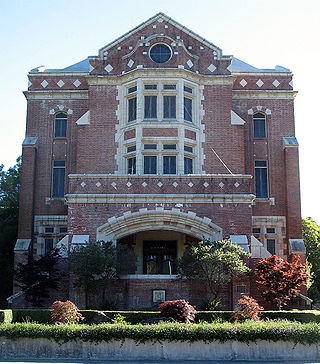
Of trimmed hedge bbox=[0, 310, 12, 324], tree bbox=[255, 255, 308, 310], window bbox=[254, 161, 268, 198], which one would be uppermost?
window bbox=[254, 161, 268, 198]

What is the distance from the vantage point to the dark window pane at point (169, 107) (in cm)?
2998

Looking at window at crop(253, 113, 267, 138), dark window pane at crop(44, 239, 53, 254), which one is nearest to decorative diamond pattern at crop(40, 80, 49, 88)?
dark window pane at crop(44, 239, 53, 254)

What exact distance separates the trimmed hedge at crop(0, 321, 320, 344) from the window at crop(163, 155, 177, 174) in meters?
12.6

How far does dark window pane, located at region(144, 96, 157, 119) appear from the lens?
30.0 metres

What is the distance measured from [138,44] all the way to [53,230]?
10452 mm

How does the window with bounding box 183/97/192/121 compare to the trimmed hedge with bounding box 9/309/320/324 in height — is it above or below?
above

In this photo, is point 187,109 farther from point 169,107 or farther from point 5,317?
point 5,317

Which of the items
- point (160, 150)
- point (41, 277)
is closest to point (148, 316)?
point (41, 277)

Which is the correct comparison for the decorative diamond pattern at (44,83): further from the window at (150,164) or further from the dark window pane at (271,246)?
the dark window pane at (271,246)

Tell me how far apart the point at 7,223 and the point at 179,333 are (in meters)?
19.3

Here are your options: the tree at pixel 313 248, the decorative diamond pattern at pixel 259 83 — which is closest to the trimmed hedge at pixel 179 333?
the tree at pixel 313 248

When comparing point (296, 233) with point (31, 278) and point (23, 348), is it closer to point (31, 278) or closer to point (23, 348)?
point (31, 278)

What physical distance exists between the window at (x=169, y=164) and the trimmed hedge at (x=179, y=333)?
12577 millimetres

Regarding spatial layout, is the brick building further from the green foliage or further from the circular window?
the green foliage
